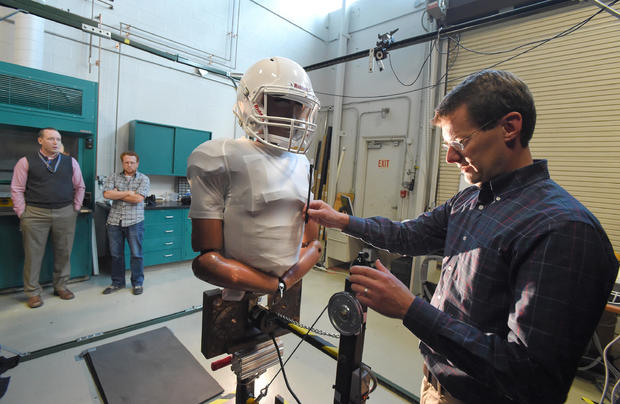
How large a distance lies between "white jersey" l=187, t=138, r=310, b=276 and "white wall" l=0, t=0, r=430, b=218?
3.66m

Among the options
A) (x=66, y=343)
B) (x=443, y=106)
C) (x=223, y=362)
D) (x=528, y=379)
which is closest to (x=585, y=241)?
(x=528, y=379)

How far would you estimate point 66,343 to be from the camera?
2.34 m

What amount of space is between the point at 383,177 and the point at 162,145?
139 inches

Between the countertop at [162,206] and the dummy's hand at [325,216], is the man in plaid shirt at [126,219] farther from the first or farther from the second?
the dummy's hand at [325,216]

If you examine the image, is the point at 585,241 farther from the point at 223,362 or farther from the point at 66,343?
the point at 66,343

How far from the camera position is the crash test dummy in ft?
3.71

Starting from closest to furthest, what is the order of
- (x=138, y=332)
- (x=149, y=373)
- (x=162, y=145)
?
(x=149, y=373), (x=138, y=332), (x=162, y=145)

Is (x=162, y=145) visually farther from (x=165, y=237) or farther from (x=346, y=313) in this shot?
(x=346, y=313)

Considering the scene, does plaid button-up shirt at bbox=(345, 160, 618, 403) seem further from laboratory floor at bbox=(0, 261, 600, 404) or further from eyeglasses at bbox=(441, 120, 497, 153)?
laboratory floor at bbox=(0, 261, 600, 404)

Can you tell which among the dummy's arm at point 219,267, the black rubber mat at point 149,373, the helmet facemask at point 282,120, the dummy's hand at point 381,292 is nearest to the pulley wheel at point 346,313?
the dummy's hand at point 381,292

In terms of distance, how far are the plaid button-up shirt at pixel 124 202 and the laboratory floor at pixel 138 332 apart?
0.85 m

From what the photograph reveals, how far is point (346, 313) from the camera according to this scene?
0.86 metres

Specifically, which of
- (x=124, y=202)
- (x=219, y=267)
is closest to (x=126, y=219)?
(x=124, y=202)

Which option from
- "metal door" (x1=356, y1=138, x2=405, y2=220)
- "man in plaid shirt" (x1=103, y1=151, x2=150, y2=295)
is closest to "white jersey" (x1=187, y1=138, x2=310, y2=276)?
"man in plaid shirt" (x1=103, y1=151, x2=150, y2=295)
